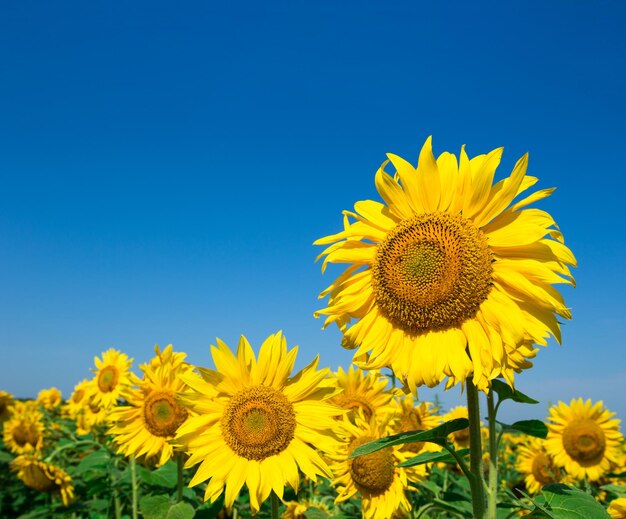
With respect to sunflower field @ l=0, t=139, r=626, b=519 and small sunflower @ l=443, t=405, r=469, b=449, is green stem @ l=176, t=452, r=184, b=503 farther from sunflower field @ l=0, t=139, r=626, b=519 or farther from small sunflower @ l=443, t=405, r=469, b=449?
small sunflower @ l=443, t=405, r=469, b=449

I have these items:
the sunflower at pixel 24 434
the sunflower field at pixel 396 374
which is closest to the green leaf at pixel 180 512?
the sunflower field at pixel 396 374

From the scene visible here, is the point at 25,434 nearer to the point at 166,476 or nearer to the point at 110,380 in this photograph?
the point at 110,380

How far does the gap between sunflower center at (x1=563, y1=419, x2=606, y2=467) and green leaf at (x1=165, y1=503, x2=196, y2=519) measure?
5243mm

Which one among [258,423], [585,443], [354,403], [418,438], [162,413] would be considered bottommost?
[418,438]

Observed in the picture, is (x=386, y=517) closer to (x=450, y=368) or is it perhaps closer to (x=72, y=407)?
(x=450, y=368)

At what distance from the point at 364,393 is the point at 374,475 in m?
0.91

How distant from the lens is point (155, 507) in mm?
4332

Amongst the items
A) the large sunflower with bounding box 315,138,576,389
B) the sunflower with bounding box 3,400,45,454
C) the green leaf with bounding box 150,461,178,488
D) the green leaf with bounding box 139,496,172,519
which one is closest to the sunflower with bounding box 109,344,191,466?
the green leaf with bounding box 150,461,178,488

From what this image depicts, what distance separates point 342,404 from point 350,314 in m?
2.00

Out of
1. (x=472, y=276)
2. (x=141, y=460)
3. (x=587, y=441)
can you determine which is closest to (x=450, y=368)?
(x=472, y=276)

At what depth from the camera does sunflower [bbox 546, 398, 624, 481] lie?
7.41 m

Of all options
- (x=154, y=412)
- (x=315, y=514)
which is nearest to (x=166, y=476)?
(x=154, y=412)

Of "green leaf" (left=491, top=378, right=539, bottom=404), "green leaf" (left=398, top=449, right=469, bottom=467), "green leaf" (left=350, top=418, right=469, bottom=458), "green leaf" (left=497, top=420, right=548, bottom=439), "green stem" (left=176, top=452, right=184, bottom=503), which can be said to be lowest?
"green stem" (left=176, top=452, right=184, bottom=503)

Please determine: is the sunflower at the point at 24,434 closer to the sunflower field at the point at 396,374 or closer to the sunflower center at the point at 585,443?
the sunflower field at the point at 396,374
